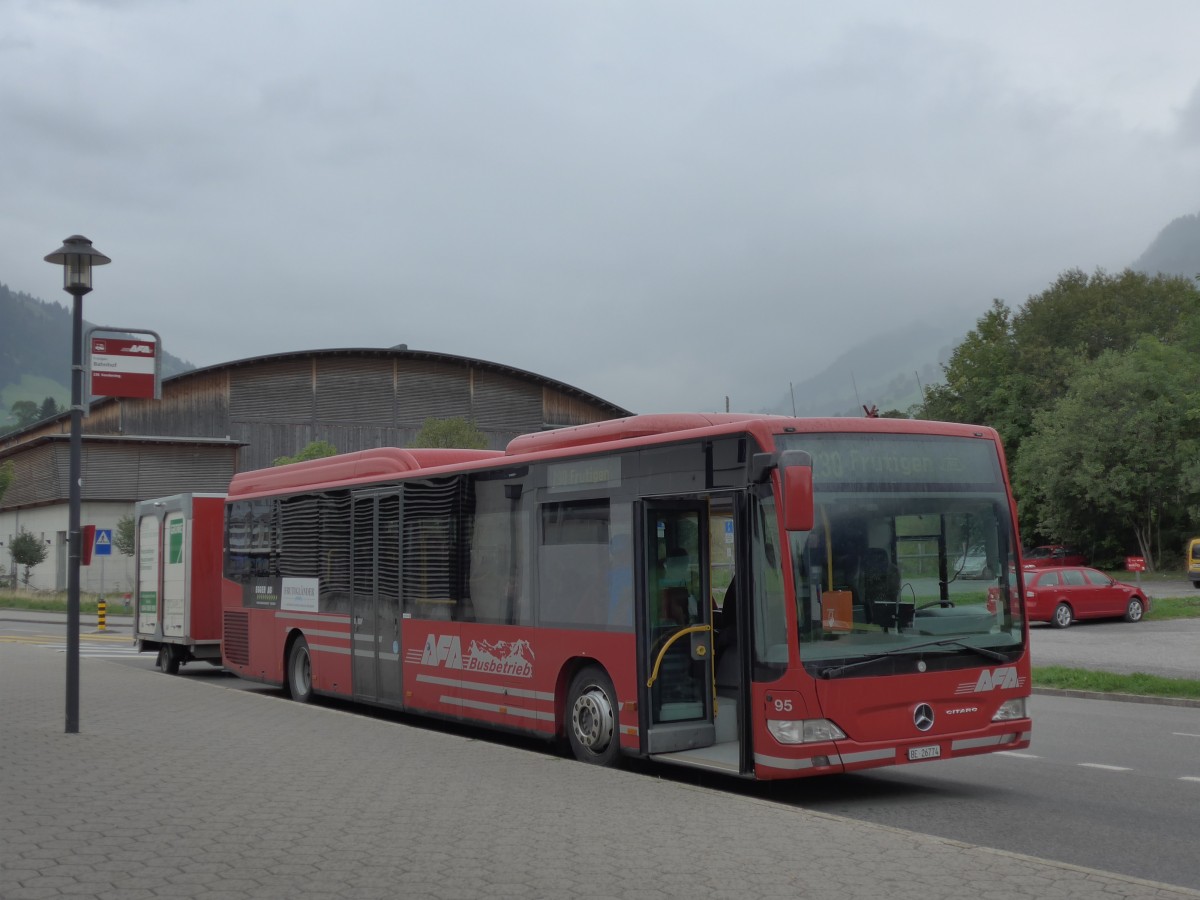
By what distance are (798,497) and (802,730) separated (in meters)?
1.61

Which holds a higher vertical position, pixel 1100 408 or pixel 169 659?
pixel 1100 408

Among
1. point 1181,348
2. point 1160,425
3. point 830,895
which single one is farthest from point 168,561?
point 1181,348

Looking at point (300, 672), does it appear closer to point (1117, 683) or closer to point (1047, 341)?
point (1117, 683)

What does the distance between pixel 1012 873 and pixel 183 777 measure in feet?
19.1

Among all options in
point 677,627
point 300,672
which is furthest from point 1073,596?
point 677,627

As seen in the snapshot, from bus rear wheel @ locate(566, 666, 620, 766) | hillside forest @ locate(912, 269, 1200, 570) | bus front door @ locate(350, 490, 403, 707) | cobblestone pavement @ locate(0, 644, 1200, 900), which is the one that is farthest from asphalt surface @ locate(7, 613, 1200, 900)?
hillside forest @ locate(912, 269, 1200, 570)

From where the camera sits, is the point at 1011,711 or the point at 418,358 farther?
the point at 418,358

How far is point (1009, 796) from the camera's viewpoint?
976 cm

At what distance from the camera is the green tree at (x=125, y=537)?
54906 millimetres

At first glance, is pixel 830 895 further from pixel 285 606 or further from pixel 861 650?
pixel 285 606

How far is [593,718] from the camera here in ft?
35.7

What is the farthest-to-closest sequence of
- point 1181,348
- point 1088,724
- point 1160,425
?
point 1181,348
point 1160,425
point 1088,724

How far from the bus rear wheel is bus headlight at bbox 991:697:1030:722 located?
295 cm

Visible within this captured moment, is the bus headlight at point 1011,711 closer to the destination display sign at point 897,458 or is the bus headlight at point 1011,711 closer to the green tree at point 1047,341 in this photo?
the destination display sign at point 897,458
